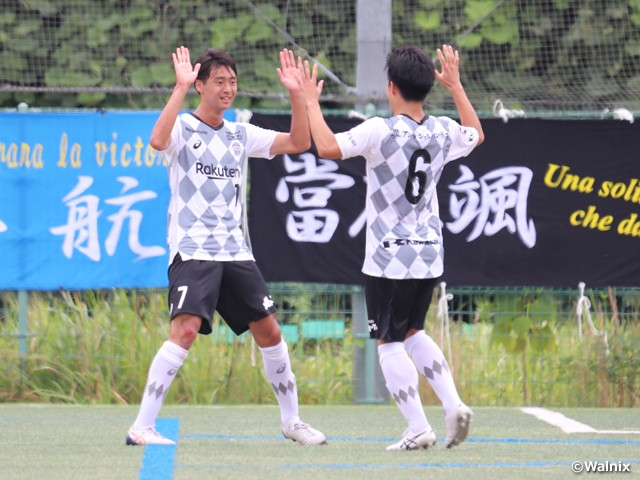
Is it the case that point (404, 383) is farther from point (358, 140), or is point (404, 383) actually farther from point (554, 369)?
point (554, 369)

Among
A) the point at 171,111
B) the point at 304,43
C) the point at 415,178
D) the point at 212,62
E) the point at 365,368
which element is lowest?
the point at 365,368

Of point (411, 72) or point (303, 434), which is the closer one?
point (411, 72)

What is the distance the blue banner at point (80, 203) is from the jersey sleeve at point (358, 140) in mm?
3028

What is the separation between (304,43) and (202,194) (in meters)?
4.44

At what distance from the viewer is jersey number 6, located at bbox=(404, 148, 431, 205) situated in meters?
4.88

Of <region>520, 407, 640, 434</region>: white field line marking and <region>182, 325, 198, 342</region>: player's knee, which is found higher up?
<region>182, 325, 198, 342</region>: player's knee

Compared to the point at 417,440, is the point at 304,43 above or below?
above

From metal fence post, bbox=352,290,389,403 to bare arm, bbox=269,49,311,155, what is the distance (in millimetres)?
2438

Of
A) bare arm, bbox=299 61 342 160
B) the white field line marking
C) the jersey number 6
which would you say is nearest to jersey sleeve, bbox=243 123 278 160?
bare arm, bbox=299 61 342 160

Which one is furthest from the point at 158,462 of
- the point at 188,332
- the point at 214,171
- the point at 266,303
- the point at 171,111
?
the point at 171,111

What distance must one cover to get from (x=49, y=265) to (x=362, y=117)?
2261mm

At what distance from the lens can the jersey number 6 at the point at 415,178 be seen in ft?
16.0

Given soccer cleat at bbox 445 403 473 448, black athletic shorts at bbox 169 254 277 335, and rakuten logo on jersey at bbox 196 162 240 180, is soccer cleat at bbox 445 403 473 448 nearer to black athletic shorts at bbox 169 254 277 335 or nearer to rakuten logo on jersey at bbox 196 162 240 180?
black athletic shorts at bbox 169 254 277 335

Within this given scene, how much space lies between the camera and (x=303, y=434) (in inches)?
205
